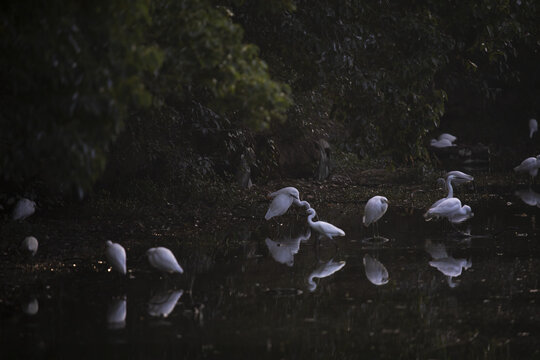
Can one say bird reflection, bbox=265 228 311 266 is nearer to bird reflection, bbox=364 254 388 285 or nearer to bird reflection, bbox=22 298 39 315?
bird reflection, bbox=364 254 388 285

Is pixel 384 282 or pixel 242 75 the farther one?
pixel 384 282

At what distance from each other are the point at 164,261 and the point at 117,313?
4.72 ft

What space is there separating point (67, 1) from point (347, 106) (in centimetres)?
797

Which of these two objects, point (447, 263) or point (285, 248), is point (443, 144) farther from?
point (447, 263)

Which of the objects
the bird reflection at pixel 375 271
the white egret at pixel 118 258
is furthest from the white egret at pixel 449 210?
the white egret at pixel 118 258

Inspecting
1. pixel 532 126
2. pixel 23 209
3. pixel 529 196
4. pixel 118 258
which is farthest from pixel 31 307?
pixel 532 126

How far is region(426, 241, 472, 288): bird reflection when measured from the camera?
33.6 ft

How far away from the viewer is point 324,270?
10.5 metres

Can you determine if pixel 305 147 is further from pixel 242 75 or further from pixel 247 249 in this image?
pixel 242 75

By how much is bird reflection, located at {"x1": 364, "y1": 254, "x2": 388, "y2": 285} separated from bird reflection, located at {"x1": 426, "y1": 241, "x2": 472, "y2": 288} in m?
0.71

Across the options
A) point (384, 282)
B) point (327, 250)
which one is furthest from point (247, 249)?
point (384, 282)

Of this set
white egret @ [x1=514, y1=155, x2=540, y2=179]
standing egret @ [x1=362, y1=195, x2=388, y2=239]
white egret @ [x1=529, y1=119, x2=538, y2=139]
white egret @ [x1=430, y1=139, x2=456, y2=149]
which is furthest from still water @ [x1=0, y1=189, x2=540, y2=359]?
white egret @ [x1=529, y1=119, x2=538, y2=139]

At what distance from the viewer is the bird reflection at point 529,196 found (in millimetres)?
17141

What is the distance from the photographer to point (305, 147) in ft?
68.5
